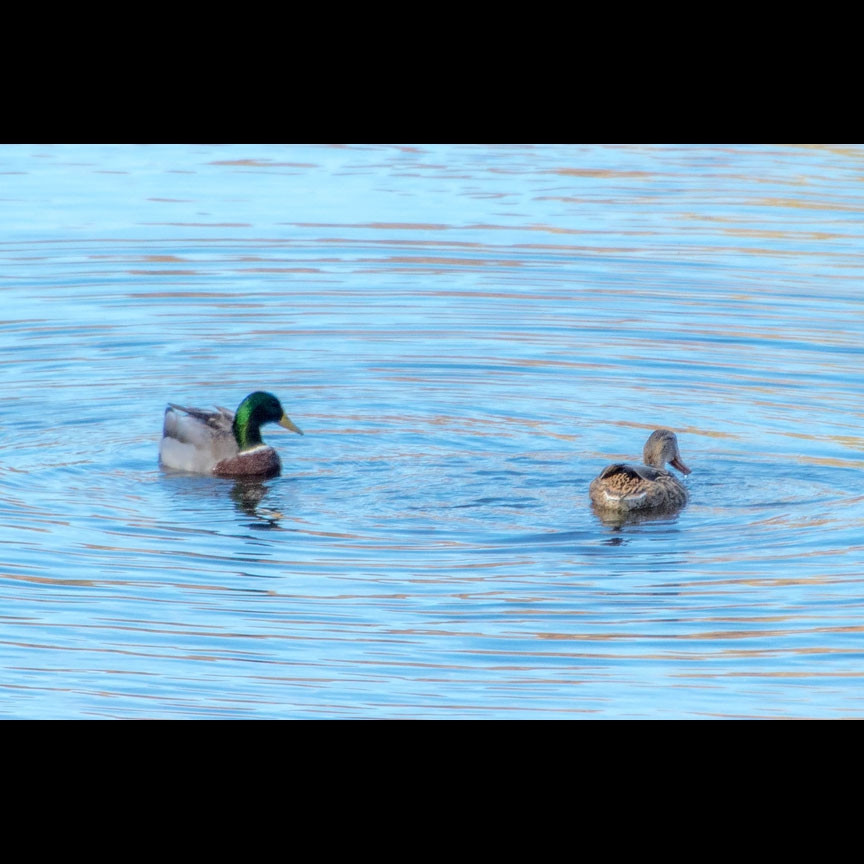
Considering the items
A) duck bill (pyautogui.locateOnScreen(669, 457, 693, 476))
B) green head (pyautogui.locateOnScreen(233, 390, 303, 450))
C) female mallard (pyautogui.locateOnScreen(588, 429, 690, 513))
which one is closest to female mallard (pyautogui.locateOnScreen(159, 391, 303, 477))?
green head (pyautogui.locateOnScreen(233, 390, 303, 450))

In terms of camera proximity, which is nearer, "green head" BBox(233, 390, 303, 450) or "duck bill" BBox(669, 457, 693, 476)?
"duck bill" BBox(669, 457, 693, 476)

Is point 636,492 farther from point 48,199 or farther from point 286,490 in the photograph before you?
point 48,199

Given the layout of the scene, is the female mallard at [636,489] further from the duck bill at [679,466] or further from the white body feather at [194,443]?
the white body feather at [194,443]

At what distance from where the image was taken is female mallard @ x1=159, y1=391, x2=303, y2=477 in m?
11.4

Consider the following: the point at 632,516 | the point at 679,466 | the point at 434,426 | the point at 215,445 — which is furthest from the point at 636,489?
the point at 215,445

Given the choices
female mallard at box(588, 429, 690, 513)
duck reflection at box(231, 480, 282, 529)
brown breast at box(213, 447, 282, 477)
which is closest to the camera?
female mallard at box(588, 429, 690, 513)

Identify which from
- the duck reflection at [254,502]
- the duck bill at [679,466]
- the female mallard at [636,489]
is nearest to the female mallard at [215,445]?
the duck reflection at [254,502]

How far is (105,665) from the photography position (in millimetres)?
8094

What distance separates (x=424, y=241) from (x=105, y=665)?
9222mm

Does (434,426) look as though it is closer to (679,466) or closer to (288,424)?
(288,424)

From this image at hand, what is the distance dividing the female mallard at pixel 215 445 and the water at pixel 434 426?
5.8 inches

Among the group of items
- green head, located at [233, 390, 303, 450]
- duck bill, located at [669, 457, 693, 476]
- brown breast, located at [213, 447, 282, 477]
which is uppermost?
green head, located at [233, 390, 303, 450]

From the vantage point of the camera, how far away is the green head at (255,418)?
11508 mm

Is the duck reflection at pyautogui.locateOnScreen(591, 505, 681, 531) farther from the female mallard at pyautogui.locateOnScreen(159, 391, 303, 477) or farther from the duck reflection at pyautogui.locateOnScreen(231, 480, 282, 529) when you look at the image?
the female mallard at pyautogui.locateOnScreen(159, 391, 303, 477)
